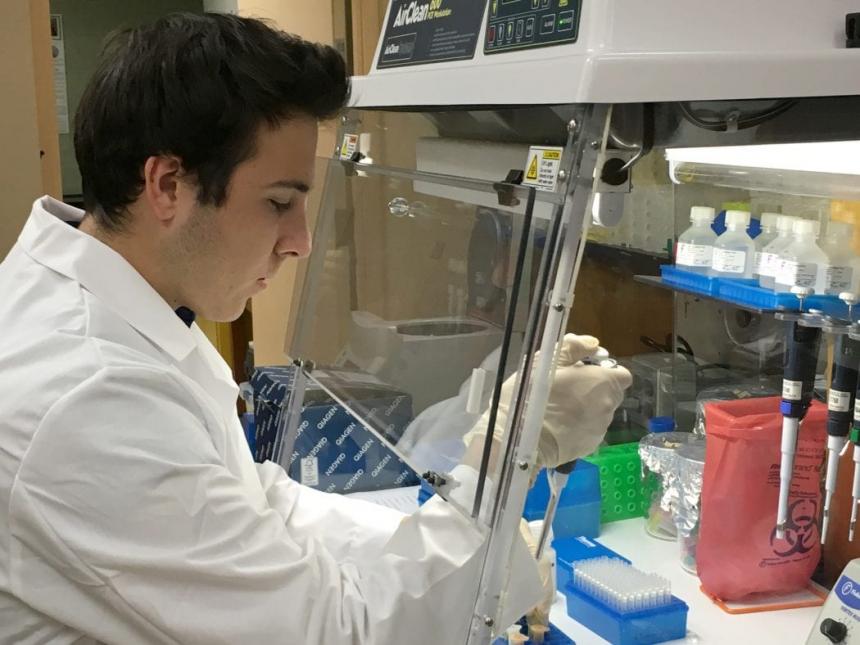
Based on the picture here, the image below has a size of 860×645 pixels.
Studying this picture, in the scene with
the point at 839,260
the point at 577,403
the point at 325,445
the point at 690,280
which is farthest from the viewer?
the point at 325,445

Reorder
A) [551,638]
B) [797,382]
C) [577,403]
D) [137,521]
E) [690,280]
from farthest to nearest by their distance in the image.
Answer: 1. [690,280]
2. [797,382]
3. [551,638]
4. [577,403]
5. [137,521]

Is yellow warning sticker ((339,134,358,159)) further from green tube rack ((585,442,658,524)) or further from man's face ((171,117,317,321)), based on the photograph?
green tube rack ((585,442,658,524))

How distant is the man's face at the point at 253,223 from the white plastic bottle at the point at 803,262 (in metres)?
0.87

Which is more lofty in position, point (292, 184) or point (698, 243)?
point (292, 184)

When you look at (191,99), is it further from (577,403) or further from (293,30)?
(293,30)

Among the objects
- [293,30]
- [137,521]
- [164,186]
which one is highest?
[293,30]

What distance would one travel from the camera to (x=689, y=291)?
188cm

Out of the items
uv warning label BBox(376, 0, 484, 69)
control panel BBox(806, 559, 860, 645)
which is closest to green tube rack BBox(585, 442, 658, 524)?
control panel BBox(806, 559, 860, 645)

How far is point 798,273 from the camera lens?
1560mm

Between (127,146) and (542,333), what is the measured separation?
0.53m

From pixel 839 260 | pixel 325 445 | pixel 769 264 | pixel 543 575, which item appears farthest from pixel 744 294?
pixel 325 445

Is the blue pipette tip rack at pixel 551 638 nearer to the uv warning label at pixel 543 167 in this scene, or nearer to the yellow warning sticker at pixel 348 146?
the uv warning label at pixel 543 167

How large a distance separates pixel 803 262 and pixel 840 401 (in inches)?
12.3

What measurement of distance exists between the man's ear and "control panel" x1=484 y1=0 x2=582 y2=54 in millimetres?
380
